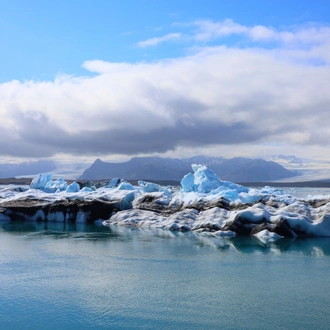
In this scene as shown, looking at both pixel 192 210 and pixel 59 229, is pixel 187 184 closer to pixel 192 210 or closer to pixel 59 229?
pixel 192 210

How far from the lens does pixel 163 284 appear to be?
1472cm

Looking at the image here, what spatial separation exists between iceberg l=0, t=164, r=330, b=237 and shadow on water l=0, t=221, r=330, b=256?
0.94 meters

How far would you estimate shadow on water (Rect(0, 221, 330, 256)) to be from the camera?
22062 millimetres

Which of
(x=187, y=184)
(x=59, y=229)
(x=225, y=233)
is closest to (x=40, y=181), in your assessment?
(x=59, y=229)

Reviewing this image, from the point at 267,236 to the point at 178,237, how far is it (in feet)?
17.6

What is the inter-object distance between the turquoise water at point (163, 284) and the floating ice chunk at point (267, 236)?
0.95 m

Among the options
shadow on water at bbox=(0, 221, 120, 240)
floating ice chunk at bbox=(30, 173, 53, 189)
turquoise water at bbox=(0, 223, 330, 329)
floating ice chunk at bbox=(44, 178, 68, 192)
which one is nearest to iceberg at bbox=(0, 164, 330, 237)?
shadow on water at bbox=(0, 221, 120, 240)

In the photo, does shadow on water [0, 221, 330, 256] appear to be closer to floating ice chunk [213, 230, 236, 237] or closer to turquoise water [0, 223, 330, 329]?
turquoise water [0, 223, 330, 329]

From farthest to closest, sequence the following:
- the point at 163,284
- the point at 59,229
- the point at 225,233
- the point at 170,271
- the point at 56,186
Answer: the point at 56,186
the point at 59,229
the point at 225,233
the point at 170,271
the point at 163,284

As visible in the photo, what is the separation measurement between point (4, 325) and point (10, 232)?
18.6 m

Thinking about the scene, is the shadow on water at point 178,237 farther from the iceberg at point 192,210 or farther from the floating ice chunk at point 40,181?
the floating ice chunk at point 40,181

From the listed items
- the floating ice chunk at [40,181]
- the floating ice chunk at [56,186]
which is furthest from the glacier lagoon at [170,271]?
the floating ice chunk at [56,186]

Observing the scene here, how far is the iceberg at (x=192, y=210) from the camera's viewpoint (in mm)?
26219

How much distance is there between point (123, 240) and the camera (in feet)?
79.8
